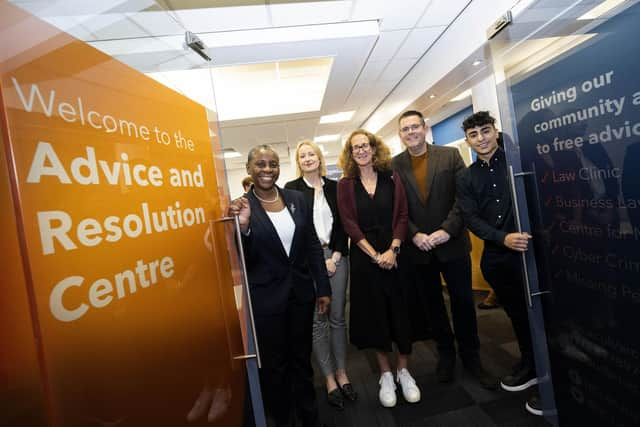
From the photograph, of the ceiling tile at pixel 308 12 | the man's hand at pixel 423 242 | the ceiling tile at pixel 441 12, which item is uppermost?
the ceiling tile at pixel 308 12

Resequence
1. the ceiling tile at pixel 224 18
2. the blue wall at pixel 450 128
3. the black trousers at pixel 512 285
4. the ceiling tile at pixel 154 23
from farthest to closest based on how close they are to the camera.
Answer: the blue wall at pixel 450 128 < the ceiling tile at pixel 224 18 < the black trousers at pixel 512 285 < the ceiling tile at pixel 154 23

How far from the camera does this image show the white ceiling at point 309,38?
0.98m

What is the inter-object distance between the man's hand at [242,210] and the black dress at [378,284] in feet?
2.44

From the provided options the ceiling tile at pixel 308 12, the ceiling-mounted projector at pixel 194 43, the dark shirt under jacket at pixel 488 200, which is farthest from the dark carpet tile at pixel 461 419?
the ceiling tile at pixel 308 12

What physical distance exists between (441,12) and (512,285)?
274cm

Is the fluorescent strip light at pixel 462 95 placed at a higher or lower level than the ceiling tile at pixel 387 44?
lower

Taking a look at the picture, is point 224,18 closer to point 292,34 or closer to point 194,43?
point 292,34

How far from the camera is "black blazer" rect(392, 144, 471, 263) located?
200cm

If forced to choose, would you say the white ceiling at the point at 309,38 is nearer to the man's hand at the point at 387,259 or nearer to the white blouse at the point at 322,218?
the white blouse at the point at 322,218

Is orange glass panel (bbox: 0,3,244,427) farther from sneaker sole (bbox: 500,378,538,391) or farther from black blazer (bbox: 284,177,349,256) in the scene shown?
sneaker sole (bbox: 500,378,538,391)

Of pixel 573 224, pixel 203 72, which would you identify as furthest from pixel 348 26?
pixel 573 224

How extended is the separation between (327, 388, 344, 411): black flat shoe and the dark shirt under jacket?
1298 millimetres

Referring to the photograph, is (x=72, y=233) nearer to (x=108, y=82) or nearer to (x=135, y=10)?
(x=108, y=82)

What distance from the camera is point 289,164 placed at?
10508 mm
